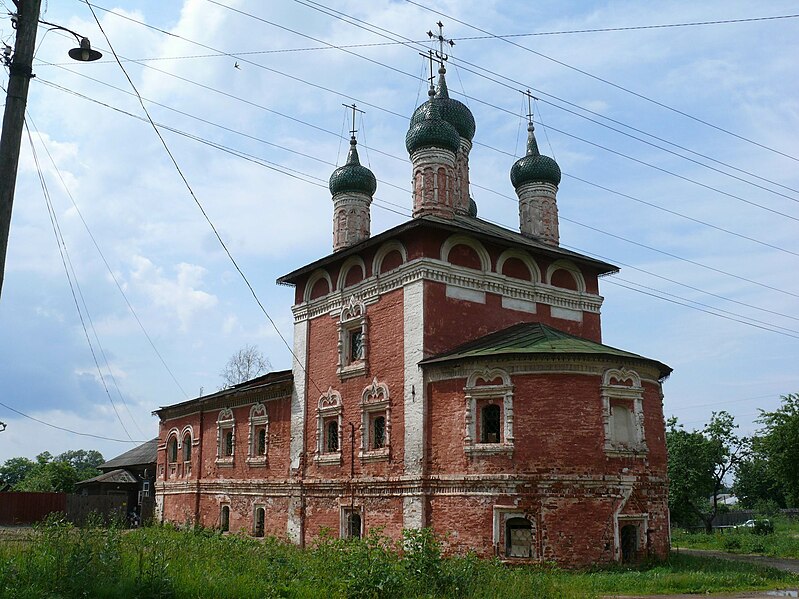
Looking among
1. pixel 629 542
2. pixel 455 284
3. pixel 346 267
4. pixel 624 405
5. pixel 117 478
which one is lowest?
pixel 629 542

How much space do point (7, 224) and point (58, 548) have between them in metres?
4.13

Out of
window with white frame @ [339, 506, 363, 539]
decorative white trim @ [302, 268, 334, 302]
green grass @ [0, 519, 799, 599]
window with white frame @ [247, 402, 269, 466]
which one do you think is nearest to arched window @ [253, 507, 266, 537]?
window with white frame @ [247, 402, 269, 466]

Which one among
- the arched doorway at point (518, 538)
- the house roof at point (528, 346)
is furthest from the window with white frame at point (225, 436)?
the arched doorway at point (518, 538)

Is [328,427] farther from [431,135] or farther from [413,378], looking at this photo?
[431,135]

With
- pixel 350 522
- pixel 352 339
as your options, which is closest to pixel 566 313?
pixel 352 339

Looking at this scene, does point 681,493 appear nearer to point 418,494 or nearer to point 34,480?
point 418,494

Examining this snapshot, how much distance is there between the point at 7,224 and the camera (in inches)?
297

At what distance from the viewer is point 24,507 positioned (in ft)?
105

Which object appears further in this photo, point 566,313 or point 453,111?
point 453,111

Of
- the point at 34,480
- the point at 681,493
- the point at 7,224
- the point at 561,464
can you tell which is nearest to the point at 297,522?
the point at 561,464

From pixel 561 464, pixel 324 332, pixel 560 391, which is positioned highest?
pixel 324 332

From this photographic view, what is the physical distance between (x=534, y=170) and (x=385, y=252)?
6.29 m

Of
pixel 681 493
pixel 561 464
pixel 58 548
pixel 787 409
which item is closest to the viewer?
pixel 58 548

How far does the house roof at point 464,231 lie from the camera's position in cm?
1709
